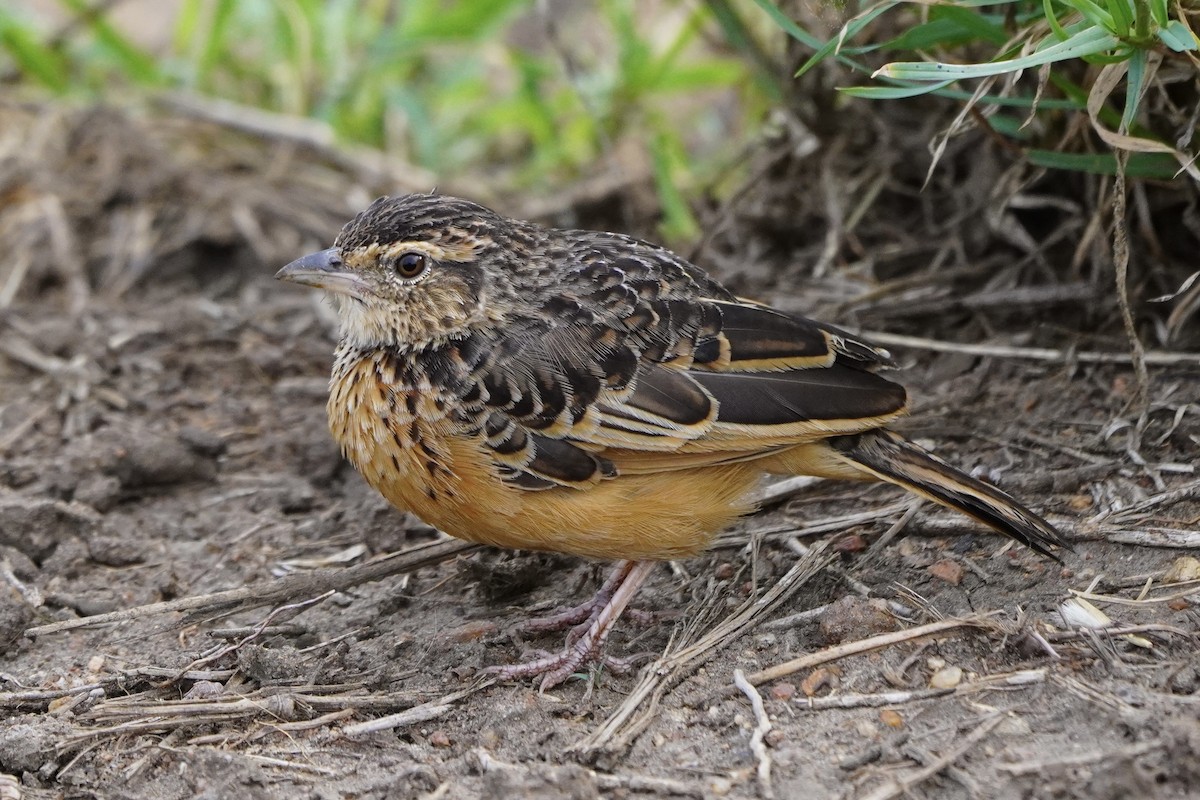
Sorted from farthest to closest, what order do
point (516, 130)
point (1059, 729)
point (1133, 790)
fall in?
1. point (516, 130)
2. point (1059, 729)
3. point (1133, 790)

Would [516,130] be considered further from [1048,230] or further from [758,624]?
[758,624]

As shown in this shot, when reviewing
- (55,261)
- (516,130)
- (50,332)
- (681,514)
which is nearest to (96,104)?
(55,261)

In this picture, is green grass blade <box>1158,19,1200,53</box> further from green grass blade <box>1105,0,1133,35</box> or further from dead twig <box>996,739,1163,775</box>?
dead twig <box>996,739,1163,775</box>

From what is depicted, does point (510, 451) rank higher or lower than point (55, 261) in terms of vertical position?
lower

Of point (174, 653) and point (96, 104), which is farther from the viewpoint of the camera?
point (96, 104)

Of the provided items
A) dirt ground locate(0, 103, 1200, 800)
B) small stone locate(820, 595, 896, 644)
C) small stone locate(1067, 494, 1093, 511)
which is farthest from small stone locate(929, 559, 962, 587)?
small stone locate(1067, 494, 1093, 511)
